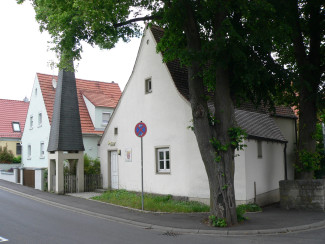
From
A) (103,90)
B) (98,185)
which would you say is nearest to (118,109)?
(98,185)

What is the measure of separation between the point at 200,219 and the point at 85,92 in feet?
69.3

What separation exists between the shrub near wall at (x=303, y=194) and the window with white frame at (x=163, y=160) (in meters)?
5.30

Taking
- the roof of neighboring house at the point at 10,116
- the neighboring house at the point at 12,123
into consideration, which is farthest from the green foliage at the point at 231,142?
the roof of neighboring house at the point at 10,116

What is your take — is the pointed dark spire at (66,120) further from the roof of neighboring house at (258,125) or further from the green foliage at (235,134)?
the green foliage at (235,134)

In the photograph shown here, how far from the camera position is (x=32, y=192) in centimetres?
2014

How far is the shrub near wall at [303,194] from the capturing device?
13.9m

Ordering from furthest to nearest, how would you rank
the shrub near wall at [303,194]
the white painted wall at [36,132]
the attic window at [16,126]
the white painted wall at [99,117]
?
the attic window at [16,126] → the white painted wall at [36,132] → the white painted wall at [99,117] → the shrub near wall at [303,194]

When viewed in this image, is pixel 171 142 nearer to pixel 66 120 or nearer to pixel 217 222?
pixel 217 222

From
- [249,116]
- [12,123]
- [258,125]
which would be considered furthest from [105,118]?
[12,123]

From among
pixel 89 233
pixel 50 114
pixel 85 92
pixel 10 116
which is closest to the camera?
pixel 89 233

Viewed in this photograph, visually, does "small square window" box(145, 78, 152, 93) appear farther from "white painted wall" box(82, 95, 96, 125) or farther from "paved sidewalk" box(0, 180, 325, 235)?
"white painted wall" box(82, 95, 96, 125)

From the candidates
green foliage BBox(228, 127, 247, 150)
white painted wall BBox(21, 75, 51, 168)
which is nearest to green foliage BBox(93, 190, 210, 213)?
green foliage BBox(228, 127, 247, 150)

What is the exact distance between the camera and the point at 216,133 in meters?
11.3

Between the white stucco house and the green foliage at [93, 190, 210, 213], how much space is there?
1001 centimetres
